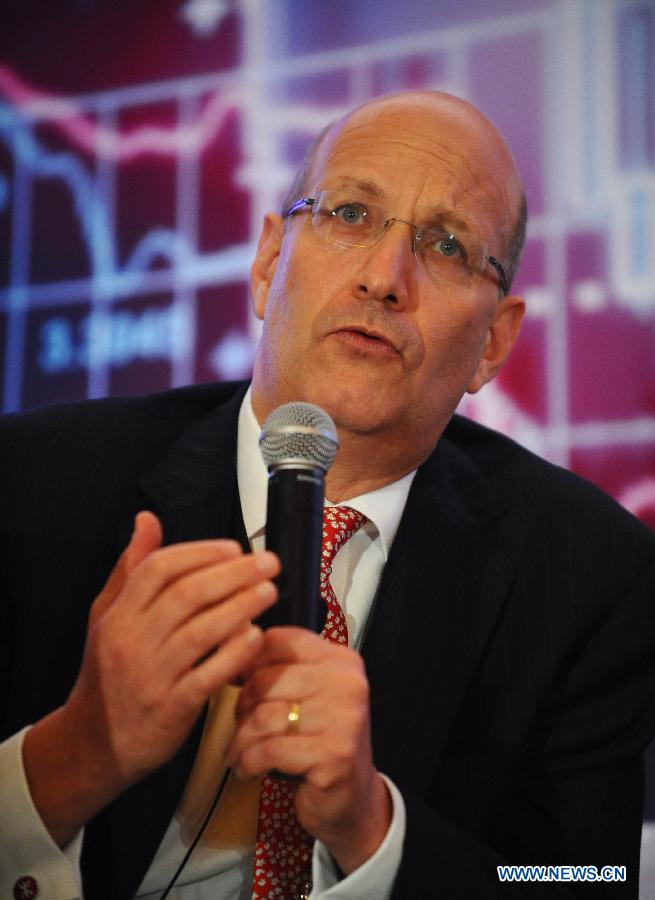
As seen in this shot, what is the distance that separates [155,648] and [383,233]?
3.43 feet

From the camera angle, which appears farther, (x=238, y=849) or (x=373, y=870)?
(x=238, y=849)

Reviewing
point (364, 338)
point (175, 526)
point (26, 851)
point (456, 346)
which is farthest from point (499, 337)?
point (26, 851)

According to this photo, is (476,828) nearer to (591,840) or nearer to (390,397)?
(591,840)

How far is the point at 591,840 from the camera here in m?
1.76

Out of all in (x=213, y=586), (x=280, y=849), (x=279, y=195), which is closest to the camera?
(x=213, y=586)

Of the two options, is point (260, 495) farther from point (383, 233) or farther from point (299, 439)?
point (299, 439)

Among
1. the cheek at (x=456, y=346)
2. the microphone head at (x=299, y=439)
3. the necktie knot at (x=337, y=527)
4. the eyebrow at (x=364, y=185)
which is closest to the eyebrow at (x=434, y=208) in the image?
the eyebrow at (x=364, y=185)

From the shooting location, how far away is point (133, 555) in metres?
1.19

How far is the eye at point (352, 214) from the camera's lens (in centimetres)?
191

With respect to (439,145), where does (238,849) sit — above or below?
below

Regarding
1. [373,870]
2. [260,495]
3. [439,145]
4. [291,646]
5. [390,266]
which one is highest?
[439,145]

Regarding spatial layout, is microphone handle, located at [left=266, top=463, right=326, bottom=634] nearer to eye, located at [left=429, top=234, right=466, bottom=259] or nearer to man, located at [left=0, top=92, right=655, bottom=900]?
man, located at [left=0, top=92, right=655, bottom=900]

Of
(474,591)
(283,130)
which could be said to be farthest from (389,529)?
(283,130)

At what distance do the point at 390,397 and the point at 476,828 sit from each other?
0.79 meters
